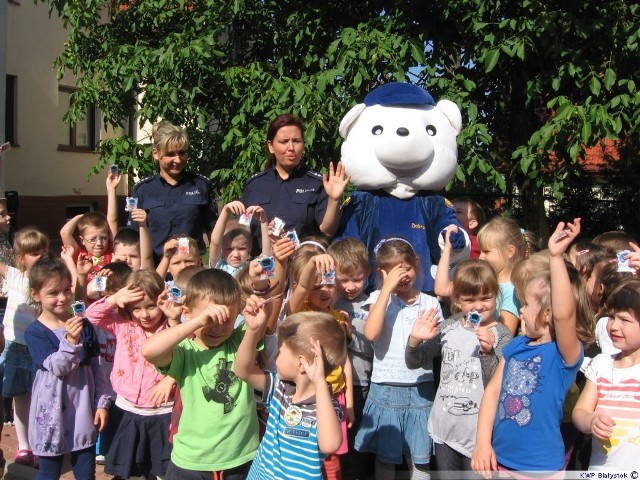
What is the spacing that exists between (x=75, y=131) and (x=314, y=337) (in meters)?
14.9

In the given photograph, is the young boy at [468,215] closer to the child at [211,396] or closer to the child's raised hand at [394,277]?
the child's raised hand at [394,277]

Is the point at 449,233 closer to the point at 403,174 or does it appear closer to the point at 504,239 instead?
the point at 504,239

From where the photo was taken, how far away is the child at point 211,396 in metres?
3.17

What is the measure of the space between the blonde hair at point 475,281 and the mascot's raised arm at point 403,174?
2.67 feet

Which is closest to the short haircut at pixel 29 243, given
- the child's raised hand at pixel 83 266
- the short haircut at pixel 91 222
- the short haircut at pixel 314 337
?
the short haircut at pixel 91 222

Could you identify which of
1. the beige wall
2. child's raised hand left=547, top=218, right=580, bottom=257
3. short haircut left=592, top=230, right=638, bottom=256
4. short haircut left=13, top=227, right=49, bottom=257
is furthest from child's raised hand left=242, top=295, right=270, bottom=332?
the beige wall

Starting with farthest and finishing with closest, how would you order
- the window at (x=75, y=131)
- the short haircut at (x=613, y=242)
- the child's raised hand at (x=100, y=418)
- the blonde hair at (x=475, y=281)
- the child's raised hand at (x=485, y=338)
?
the window at (x=75, y=131) < the short haircut at (x=613, y=242) < the child's raised hand at (x=100, y=418) < the blonde hair at (x=475, y=281) < the child's raised hand at (x=485, y=338)

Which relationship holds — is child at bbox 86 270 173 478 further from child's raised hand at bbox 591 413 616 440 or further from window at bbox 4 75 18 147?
window at bbox 4 75 18 147

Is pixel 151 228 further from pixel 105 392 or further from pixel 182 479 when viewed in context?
pixel 182 479

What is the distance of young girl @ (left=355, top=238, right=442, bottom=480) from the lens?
3877mm

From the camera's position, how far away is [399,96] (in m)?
4.88

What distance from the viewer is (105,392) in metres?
4.09

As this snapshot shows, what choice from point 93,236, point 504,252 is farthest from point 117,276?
point 504,252

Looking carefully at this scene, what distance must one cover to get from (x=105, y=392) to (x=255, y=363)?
51.0 inches
